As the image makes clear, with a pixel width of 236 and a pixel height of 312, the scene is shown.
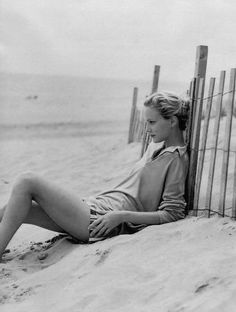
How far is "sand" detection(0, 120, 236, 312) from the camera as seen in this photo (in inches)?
88.5

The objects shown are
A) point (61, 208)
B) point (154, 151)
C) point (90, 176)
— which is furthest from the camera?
point (90, 176)

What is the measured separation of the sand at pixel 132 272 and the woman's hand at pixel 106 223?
9 centimetres

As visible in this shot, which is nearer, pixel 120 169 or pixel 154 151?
pixel 154 151

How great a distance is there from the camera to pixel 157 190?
3.33 m

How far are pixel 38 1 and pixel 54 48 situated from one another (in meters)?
12.4

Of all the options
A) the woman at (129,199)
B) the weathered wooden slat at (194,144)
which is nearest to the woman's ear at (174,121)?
the woman at (129,199)

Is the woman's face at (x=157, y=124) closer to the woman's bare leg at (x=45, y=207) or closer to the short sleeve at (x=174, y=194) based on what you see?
the short sleeve at (x=174, y=194)

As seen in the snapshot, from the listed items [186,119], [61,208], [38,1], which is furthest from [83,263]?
[38,1]

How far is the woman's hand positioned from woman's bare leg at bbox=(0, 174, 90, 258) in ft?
0.18

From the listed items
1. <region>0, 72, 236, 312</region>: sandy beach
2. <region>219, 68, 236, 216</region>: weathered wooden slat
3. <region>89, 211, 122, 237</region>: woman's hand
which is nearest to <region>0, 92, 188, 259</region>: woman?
<region>89, 211, 122, 237</region>: woman's hand

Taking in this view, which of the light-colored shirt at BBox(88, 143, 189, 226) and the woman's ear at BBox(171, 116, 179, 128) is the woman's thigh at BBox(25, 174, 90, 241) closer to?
the light-colored shirt at BBox(88, 143, 189, 226)

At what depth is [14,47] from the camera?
74.6 feet

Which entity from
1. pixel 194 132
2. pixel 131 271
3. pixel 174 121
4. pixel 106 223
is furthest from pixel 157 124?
pixel 131 271

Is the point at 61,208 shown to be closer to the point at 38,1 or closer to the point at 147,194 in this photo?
the point at 147,194
